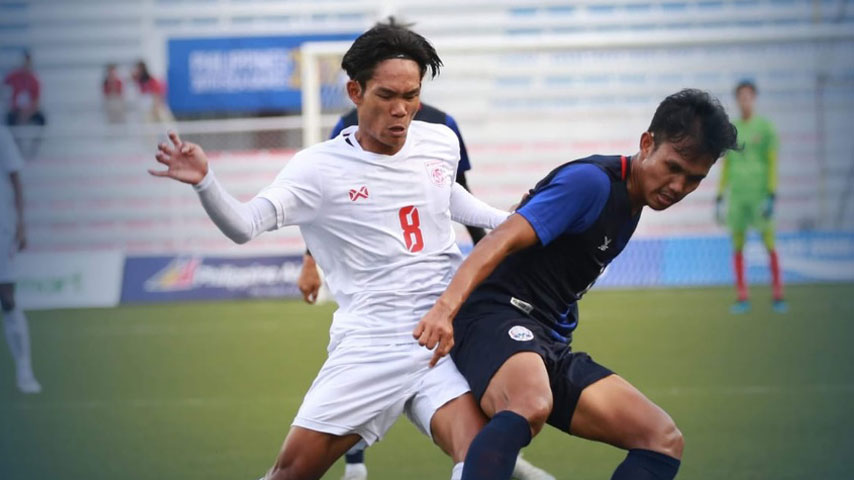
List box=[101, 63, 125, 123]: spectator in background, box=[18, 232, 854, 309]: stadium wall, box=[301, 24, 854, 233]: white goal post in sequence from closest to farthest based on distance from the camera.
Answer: box=[18, 232, 854, 309]: stadium wall → box=[301, 24, 854, 233]: white goal post → box=[101, 63, 125, 123]: spectator in background

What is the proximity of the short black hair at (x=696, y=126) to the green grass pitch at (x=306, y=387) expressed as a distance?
211 centimetres

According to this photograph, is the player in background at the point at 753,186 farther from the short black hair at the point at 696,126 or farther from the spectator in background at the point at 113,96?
the spectator in background at the point at 113,96

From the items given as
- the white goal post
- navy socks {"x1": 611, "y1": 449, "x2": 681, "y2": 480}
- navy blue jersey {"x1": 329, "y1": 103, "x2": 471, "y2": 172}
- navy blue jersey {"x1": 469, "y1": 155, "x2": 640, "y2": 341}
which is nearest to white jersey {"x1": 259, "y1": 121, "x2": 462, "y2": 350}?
navy blue jersey {"x1": 469, "y1": 155, "x2": 640, "y2": 341}

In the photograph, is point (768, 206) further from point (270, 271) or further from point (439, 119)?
point (439, 119)

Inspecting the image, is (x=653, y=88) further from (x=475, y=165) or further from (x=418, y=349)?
(x=418, y=349)

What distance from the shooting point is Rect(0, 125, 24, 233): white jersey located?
8.57 meters

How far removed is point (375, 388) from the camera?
4066 mm

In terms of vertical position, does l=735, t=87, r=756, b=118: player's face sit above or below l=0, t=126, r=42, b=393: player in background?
above

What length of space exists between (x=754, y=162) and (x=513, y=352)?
365 inches

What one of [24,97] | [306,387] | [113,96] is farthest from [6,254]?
[113,96]

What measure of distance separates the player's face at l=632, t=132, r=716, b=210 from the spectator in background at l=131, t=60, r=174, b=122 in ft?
48.5

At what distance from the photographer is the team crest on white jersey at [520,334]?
3914mm

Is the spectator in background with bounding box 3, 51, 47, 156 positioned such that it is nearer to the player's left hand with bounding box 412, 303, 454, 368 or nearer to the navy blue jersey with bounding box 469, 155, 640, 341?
the navy blue jersey with bounding box 469, 155, 640, 341

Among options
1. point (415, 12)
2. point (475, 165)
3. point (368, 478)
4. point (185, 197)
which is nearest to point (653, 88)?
point (475, 165)
